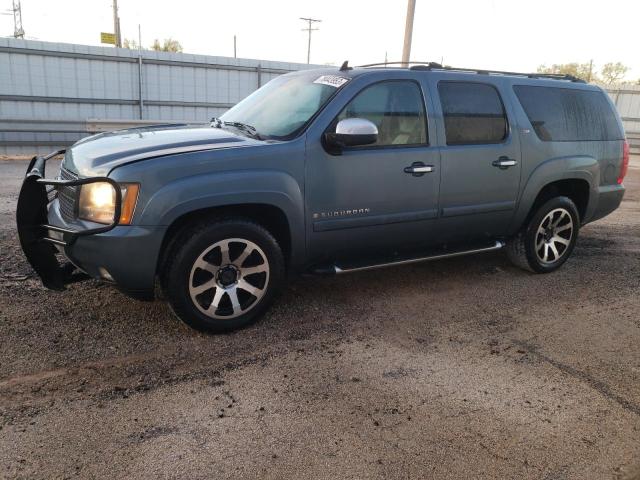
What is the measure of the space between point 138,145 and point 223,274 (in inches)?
40.9

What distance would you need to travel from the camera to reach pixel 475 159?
455 cm

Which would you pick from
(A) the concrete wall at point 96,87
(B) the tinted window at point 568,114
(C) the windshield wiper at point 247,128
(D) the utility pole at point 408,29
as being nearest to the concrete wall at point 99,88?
(A) the concrete wall at point 96,87

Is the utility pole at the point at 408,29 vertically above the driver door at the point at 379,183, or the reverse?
the utility pole at the point at 408,29

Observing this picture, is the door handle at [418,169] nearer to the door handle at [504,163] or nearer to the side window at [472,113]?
the side window at [472,113]

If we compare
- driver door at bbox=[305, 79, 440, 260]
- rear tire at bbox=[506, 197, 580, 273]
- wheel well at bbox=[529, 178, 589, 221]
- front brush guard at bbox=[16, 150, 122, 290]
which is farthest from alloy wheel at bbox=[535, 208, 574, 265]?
front brush guard at bbox=[16, 150, 122, 290]

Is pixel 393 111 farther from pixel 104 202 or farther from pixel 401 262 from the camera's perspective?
pixel 104 202

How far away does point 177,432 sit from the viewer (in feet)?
8.73

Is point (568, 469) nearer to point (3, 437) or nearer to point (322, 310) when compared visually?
point (322, 310)

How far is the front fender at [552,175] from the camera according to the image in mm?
4961

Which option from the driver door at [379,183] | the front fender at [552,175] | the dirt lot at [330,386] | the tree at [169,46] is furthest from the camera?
the tree at [169,46]

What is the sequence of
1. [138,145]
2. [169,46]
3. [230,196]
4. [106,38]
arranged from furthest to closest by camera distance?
1. [169,46]
2. [106,38]
3. [138,145]
4. [230,196]

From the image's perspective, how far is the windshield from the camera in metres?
4.04

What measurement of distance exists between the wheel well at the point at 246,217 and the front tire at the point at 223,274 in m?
0.05

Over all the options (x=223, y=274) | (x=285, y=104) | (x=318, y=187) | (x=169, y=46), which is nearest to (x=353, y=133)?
(x=318, y=187)
